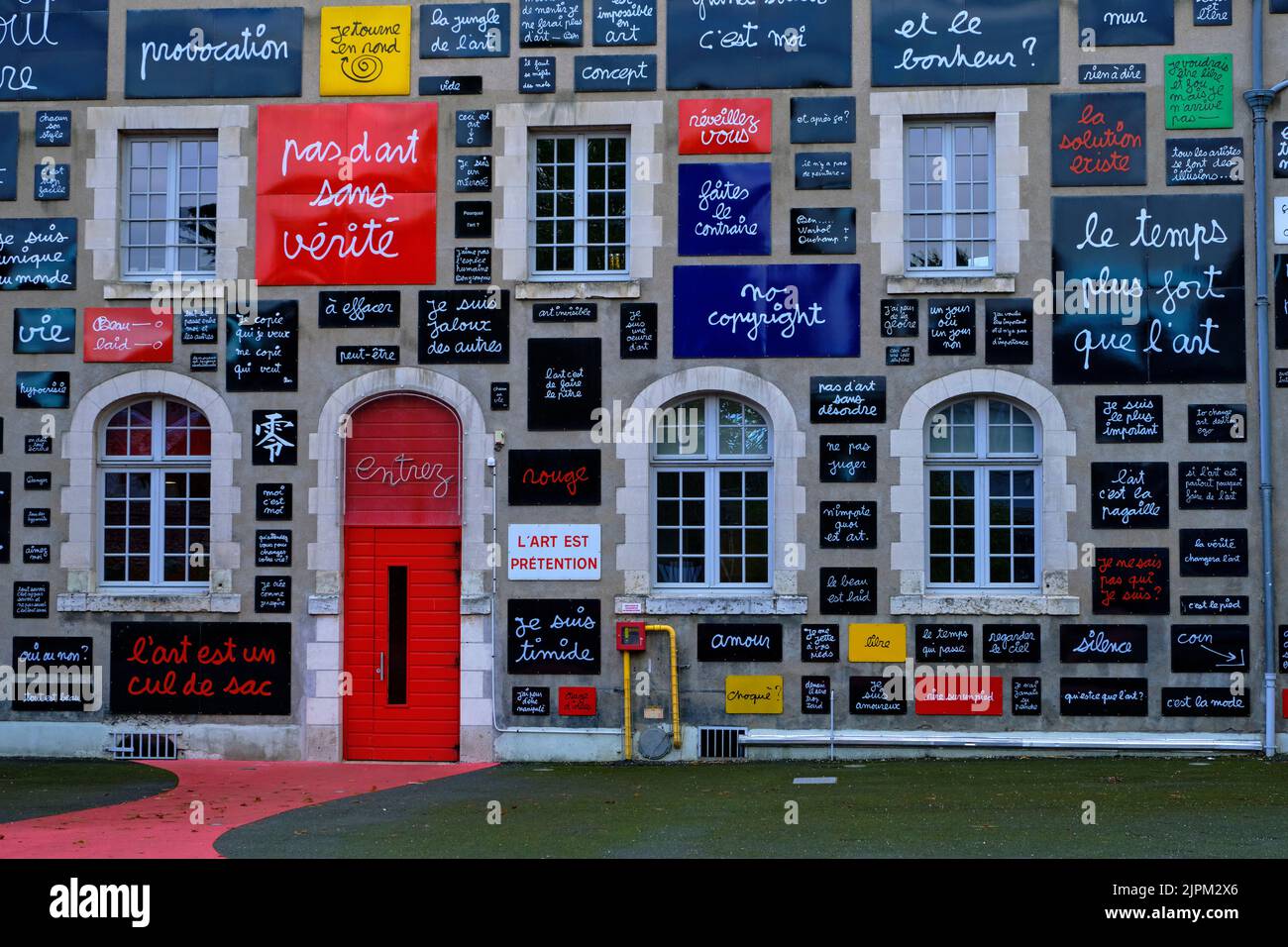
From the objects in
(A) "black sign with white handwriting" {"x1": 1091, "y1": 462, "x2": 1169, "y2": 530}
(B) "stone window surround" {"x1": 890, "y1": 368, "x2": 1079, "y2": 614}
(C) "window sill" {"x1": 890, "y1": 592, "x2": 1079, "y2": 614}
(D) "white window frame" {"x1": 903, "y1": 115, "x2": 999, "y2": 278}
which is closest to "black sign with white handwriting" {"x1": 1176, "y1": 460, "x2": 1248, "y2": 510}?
(A) "black sign with white handwriting" {"x1": 1091, "y1": 462, "x2": 1169, "y2": 530}

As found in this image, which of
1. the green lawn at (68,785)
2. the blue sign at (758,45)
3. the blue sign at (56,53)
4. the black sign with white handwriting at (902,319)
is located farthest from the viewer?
the blue sign at (56,53)

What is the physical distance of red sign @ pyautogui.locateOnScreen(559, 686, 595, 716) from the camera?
50.3 ft

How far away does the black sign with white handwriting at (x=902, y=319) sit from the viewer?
1529 cm

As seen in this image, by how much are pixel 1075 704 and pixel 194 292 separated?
947 cm

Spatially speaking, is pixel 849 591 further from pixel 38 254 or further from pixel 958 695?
pixel 38 254

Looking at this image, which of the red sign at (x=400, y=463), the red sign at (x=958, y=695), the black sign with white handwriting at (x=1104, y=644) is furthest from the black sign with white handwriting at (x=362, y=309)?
the black sign with white handwriting at (x=1104, y=644)

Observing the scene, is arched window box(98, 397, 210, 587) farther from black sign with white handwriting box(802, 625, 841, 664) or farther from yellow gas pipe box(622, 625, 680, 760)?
black sign with white handwriting box(802, 625, 841, 664)

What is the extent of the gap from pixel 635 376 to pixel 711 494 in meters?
1.37

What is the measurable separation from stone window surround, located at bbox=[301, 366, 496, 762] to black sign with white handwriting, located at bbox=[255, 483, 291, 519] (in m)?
0.25

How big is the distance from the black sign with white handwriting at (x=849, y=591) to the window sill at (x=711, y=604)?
239 millimetres

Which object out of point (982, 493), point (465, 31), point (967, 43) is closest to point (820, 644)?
point (982, 493)

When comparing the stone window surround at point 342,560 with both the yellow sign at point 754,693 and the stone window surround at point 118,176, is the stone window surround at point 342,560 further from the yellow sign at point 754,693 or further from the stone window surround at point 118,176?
the yellow sign at point 754,693

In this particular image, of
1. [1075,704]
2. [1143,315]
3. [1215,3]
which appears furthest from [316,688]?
[1215,3]

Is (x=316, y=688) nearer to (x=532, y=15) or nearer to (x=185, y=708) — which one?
(x=185, y=708)
